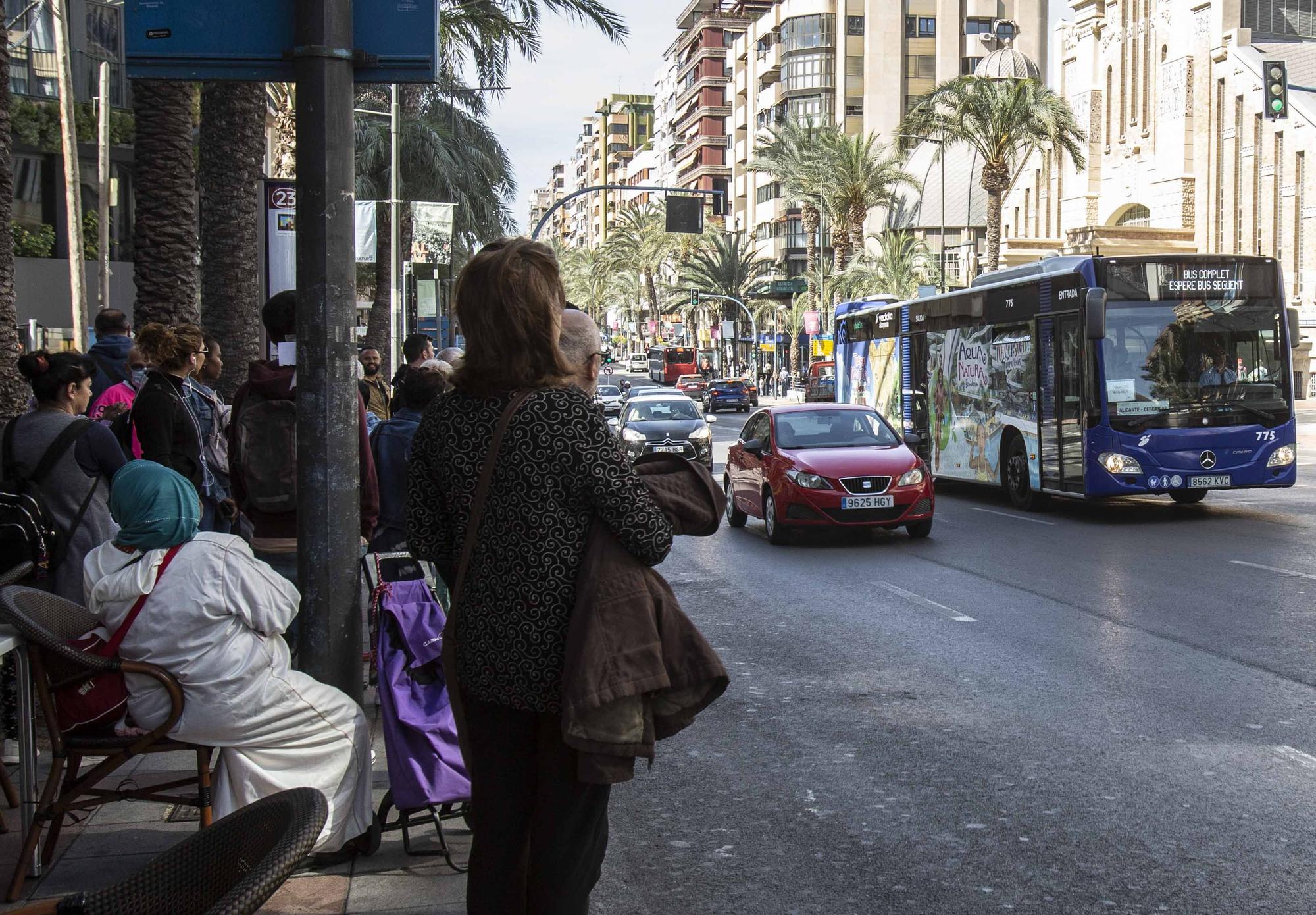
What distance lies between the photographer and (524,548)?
3.15 m

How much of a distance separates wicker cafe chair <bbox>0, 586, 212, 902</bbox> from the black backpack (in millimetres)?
Result: 1332

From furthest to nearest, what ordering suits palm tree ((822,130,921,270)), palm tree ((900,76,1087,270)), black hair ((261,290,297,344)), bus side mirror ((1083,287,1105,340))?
palm tree ((822,130,921,270)) < palm tree ((900,76,1087,270)) < bus side mirror ((1083,287,1105,340)) < black hair ((261,290,297,344))

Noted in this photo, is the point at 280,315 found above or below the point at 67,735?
above

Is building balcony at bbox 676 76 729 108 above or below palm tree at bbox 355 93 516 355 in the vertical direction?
above

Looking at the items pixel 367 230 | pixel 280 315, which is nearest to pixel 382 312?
pixel 367 230

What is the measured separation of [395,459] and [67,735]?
261 centimetres

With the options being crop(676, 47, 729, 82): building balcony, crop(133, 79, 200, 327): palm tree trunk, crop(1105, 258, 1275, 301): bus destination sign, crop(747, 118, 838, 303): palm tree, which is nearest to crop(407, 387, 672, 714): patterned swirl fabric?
crop(133, 79, 200, 327): palm tree trunk

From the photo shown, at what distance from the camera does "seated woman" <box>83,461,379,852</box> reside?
448cm

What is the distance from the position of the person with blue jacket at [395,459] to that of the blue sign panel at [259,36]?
2.41m

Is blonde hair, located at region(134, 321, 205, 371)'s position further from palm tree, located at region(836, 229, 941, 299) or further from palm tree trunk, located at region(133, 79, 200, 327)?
palm tree, located at region(836, 229, 941, 299)

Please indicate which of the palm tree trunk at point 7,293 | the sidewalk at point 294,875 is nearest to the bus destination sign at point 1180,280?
the palm tree trunk at point 7,293

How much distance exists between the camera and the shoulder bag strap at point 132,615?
448cm

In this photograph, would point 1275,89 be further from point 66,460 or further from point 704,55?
point 704,55

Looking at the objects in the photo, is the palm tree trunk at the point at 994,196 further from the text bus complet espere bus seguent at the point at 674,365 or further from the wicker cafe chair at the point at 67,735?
the wicker cafe chair at the point at 67,735
